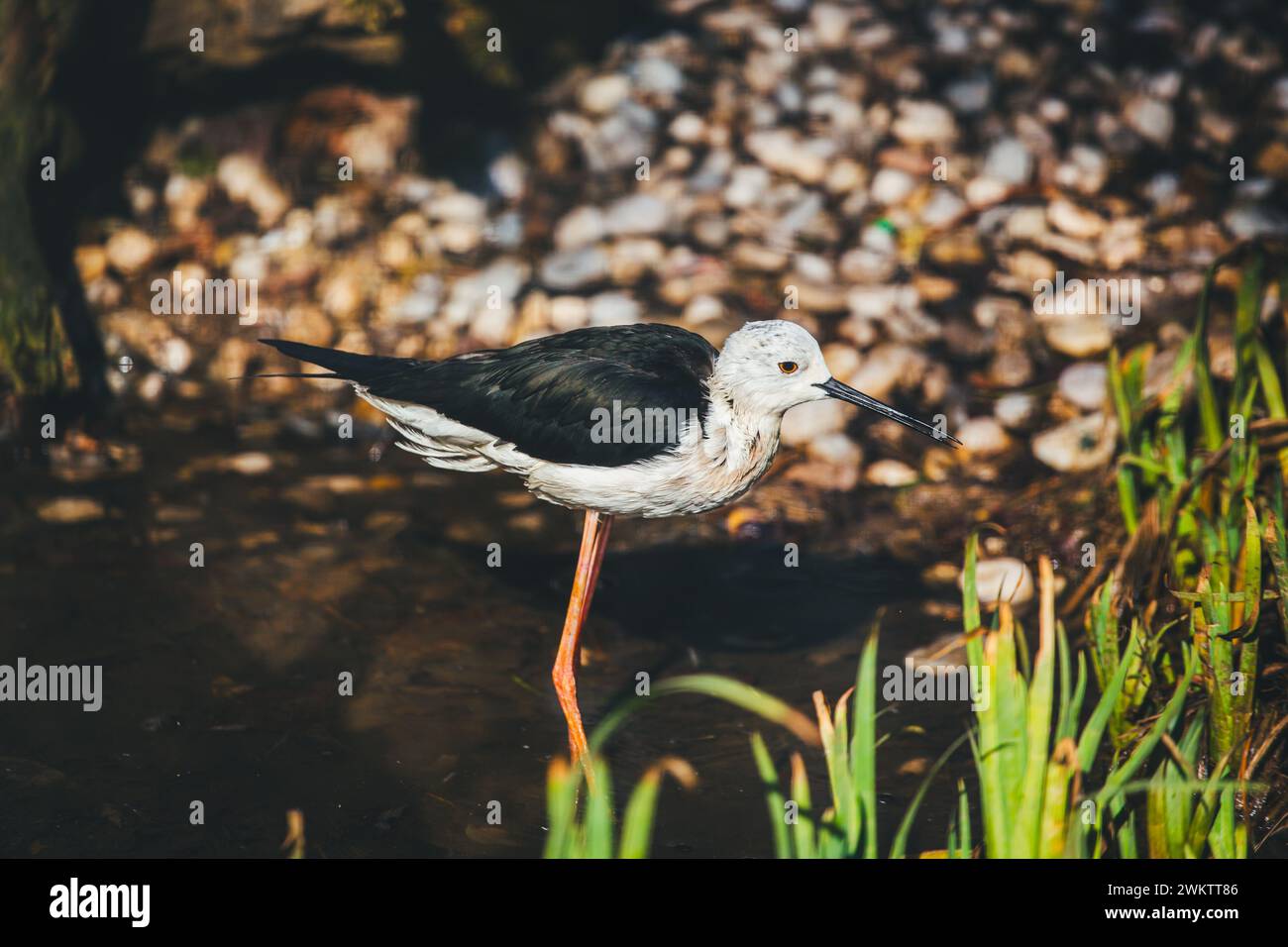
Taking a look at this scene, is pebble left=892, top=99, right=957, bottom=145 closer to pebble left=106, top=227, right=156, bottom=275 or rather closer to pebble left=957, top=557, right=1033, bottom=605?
pebble left=957, top=557, right=1033, bottom=605

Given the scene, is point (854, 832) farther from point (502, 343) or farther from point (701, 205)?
point (701, 205)

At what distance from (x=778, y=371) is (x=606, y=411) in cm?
51

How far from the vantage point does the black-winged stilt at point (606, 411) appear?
13.3 ft

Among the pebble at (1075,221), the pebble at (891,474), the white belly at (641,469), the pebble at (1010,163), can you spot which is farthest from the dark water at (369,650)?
the pebble at (1010,163)

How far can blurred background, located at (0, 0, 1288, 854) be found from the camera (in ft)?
14.7

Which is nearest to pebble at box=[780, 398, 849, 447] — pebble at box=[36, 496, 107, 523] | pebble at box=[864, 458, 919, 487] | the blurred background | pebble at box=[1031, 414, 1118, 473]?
the blurred background

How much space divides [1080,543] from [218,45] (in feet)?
15.3

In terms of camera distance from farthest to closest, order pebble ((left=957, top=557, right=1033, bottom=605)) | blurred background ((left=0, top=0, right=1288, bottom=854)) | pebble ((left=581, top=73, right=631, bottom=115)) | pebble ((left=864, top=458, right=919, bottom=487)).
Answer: pebble ((left=581, top=73, right=631, bottom=115)), pebble ((left=864, top=458, right=919, bottom=487)), pebble ((left=957, top=557, right=1033, bottom=605)), blurred background ((left=0, top=0, right=1288, bottom=854))

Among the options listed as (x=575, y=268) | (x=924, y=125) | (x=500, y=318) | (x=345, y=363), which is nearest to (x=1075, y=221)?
(x=924, y=125)

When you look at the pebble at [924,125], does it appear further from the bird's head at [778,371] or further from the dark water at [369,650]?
the bird's head at [778,371]

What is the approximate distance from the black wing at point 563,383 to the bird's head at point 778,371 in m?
0.16

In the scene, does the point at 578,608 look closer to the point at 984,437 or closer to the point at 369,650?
the point at 369,650

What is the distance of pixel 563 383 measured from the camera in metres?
4.28

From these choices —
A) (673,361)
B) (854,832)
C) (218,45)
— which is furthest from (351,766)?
(218,45)
